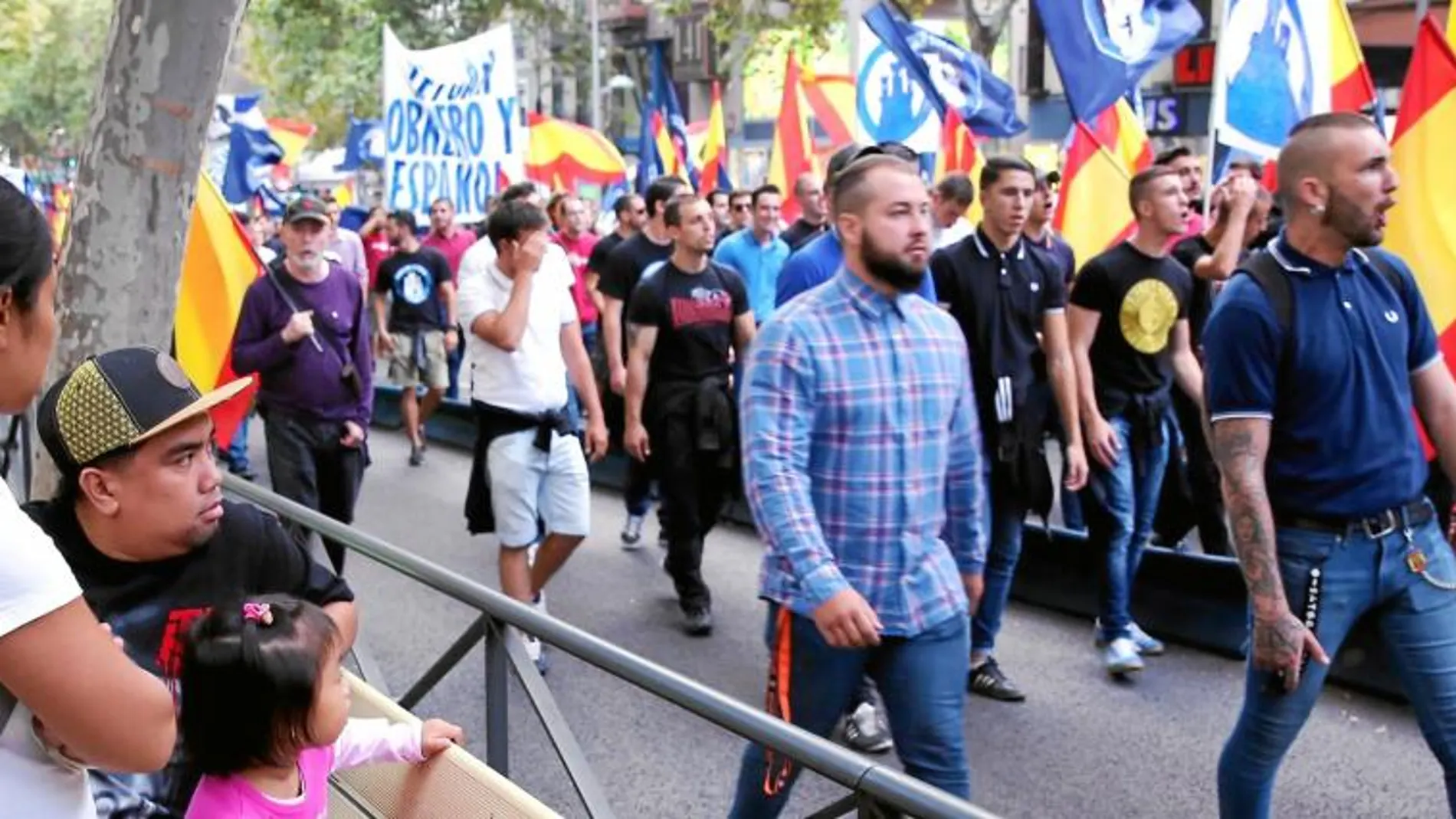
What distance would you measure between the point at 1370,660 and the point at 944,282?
200 cm

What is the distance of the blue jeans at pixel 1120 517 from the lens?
17.6 ft

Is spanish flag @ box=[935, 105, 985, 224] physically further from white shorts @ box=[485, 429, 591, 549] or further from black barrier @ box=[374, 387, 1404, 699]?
white shorts @ box=[485, 429, 591, 549]

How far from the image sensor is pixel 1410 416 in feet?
10.7

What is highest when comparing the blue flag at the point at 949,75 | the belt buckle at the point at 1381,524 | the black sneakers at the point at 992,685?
the blue flag at the point at 949,75

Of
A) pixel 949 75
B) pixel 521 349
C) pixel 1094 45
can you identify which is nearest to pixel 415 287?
pixel 949 75

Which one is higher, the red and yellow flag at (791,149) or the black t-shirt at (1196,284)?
the red and yellow flag at (791,149)

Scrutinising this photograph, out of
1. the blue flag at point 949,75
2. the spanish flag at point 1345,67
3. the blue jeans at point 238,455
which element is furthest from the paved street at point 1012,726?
the blue flag at point 949,75

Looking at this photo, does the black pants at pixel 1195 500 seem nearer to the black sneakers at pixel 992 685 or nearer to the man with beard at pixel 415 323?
the black sneakers at pixel 992 685

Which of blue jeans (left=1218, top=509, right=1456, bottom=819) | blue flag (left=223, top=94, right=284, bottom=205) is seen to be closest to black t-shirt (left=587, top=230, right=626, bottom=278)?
blue flag (left=223, top=94, right=284, bottom=205)

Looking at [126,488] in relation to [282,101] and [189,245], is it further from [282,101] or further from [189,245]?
[282,101]

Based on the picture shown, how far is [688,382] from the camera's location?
614cm

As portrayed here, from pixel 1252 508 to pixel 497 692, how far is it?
1.69m

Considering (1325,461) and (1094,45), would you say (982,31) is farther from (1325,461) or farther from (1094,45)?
(1325,461)

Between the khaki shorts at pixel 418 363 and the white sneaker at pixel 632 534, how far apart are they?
3272 millimetres
